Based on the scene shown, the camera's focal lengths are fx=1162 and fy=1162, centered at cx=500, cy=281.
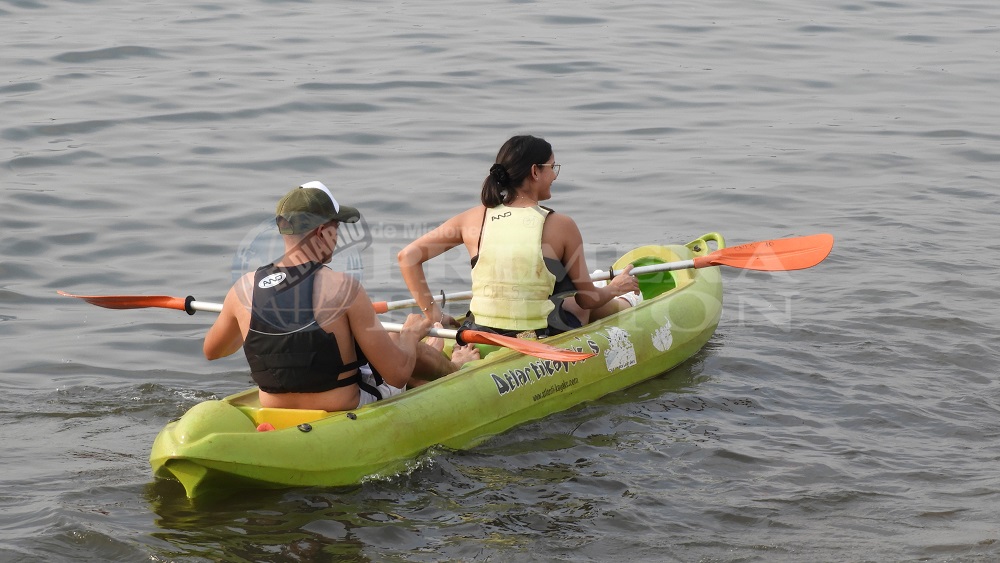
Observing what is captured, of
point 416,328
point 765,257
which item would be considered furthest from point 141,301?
point 765,257

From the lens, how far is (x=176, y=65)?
1683cm

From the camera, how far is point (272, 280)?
203 inches

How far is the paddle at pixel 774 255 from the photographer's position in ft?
25.7

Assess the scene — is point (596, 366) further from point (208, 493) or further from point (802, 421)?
point (208, 493)

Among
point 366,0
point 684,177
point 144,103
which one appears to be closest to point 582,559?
point 684,177

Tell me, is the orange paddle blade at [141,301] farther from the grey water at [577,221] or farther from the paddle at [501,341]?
the paddle at [501,341]

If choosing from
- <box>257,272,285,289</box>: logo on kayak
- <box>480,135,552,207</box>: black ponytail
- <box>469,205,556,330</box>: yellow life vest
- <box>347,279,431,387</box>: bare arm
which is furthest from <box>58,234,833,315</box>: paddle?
<box>257,272,285,289</box>: logo on kayak

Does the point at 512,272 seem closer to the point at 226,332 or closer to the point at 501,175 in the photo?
the point at 501,175

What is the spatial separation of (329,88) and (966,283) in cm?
914

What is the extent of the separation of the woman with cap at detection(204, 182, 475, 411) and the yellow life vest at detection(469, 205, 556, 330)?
3.64 ft

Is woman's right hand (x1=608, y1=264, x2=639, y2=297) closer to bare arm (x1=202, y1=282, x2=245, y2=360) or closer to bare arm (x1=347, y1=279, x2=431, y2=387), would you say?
bare arm (x1=347, y1=279, x2=431, y2=387)

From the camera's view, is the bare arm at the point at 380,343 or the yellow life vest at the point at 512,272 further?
the yellow life vest at the point at 512,272

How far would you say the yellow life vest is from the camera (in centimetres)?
653

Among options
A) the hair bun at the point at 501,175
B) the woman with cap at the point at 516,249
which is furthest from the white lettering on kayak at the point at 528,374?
the hair bun at the point at 501,175
